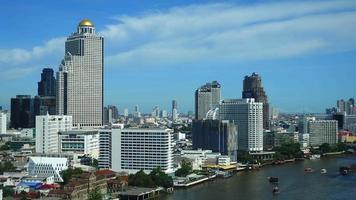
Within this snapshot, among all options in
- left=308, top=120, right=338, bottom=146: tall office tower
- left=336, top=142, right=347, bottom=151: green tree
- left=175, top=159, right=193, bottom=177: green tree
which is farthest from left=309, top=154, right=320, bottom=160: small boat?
left=175, top=159, right=193, bottom=177: green tree

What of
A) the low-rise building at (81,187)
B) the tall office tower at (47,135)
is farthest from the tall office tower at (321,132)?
the low-rise building at (81,187)

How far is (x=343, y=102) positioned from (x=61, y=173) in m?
57.6

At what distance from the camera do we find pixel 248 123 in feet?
103

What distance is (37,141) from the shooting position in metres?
27.2

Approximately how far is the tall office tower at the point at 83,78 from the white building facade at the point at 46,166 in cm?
1294

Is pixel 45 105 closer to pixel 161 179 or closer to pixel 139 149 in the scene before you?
pixel 139 149

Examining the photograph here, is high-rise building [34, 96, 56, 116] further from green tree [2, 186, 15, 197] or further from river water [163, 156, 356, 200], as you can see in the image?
green tree [2, 186, 15, 197]

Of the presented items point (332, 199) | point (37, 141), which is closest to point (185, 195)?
point (332, 199)

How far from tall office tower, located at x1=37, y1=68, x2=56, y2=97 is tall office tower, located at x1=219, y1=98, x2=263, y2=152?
17.8 meters

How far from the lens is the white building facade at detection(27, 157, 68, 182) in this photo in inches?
796

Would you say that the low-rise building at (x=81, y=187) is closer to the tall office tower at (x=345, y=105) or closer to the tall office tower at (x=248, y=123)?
the tall office tower at (x=248, y=123)

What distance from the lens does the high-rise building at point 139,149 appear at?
21141 mm

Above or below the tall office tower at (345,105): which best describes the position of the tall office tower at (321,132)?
below

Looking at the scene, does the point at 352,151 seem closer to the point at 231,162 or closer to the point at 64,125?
the point at 231,162
